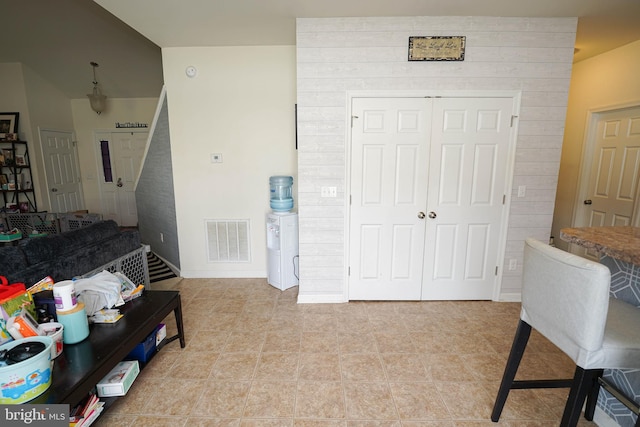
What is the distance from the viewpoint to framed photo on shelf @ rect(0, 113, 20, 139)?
188 inches

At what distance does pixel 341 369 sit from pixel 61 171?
641 centimetres

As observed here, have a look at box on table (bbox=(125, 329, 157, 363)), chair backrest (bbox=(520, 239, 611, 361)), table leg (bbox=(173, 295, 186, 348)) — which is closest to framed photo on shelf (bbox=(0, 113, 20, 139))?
table leg (bbox=(173, 295, 186, 348))

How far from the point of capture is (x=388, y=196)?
291 cm

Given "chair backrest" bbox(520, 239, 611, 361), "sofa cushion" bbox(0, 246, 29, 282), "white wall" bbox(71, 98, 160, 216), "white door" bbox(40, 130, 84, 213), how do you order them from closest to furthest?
"chair backrest" bbox(520, 239, 611, 361) → "sofa cushion" bbox(0, 246, 29, 282) → "white door" bbox(40, 130, 84, 213) → "white wall" bbox(71, 98, 160, 216)

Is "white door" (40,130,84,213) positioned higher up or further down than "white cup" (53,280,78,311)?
higher up

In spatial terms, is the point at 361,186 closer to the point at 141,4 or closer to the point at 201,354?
the point at 201,354

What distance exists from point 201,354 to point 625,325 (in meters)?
2.53

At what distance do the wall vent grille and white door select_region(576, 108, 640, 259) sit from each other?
14.7 ft

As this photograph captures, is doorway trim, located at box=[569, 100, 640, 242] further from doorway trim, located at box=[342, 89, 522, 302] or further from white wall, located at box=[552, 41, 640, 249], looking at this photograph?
doorway trim, located at box=[342, 89, 522, 302]

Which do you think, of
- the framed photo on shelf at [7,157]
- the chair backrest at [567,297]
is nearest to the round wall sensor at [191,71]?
the chair backrest at [567,297]

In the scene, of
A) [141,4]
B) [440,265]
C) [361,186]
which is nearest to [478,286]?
[440,265]

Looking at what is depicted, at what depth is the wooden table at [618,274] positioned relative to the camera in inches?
52.2

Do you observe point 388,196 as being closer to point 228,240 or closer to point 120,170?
point 228,240

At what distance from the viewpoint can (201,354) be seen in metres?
2.24
